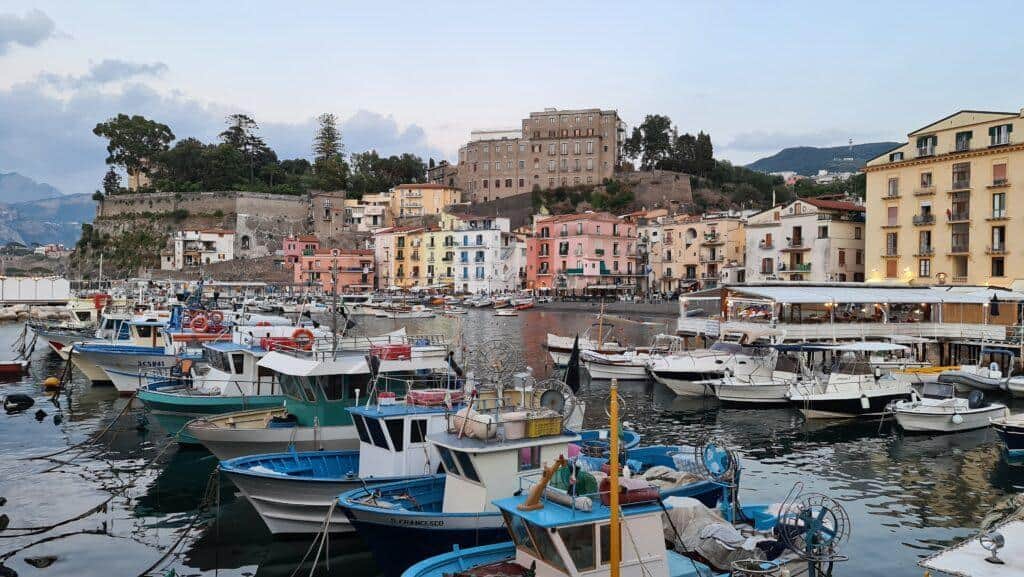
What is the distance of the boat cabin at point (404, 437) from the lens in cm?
1466

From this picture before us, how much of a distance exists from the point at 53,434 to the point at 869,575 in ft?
76.7

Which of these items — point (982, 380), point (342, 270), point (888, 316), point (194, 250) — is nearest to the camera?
point (982, 380)

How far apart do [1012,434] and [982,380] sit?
11.4 meters

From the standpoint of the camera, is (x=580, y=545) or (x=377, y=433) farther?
(x=377, y=433)

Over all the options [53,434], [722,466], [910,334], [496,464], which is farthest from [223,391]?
[910,334]

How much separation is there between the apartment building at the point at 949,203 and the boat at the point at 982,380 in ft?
56.7

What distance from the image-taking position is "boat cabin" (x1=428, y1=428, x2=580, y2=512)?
12.2 meters

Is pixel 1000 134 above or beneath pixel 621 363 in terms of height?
above

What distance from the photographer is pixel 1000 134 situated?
4509 cm

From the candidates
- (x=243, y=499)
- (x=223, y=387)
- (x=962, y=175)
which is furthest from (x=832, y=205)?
(x=243, y=499)

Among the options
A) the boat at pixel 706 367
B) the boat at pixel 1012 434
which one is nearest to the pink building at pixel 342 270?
the boat at pixel 706 367

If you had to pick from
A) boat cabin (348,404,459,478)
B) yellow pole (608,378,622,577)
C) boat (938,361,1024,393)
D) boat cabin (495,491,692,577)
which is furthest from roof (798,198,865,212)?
yellow pole (608,378,622,577)

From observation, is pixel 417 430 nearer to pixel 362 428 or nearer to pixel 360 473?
pixel 362 428

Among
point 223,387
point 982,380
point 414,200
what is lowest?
point 982,380
